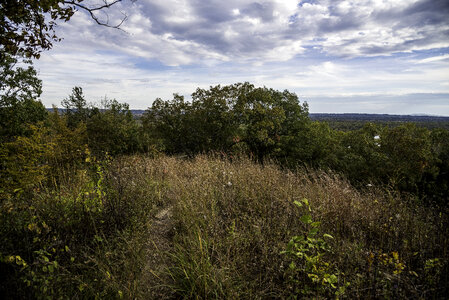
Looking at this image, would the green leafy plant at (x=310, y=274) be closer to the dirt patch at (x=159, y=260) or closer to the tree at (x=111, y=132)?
the dirt patch at (x=159, y=260)

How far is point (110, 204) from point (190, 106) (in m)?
15.5

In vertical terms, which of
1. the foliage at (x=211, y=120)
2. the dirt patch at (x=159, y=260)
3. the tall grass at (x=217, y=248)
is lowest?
the dirt patch at (x=159, y=260)

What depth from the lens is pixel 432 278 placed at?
7.15 ft

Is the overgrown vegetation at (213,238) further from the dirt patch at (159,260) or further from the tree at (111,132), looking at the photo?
the tree at (111,132)

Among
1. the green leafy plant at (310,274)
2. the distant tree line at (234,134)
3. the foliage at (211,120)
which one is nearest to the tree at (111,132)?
the distant tree line at (234,134)

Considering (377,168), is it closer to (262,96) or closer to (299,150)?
(299,150)

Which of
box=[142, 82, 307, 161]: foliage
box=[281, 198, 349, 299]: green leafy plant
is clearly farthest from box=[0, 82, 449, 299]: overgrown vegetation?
box=[142, 82, 307, 161]: foliage

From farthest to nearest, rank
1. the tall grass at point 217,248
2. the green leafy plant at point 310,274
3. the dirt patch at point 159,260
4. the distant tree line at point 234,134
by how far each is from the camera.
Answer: the distant tree line at point 234,134 < the dirt patch at point 159,260 < the tall grass at point 217,248 < the green leafy plant at point 310,274

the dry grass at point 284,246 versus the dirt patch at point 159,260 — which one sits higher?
the dry grass at point 284,246

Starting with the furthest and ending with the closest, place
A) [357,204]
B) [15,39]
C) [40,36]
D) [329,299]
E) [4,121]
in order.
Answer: [4,121], [357,204], [40,36], [15,39], [329,299]

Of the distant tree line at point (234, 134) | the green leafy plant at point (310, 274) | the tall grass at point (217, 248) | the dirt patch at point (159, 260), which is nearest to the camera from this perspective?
the green leafy plant at point (310, 274)

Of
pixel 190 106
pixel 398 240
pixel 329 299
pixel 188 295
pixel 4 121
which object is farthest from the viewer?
pixel 190 106

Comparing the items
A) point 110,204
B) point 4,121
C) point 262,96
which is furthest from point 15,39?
point 4,121

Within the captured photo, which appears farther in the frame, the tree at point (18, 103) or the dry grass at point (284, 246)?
the tree at point (18, 103)
